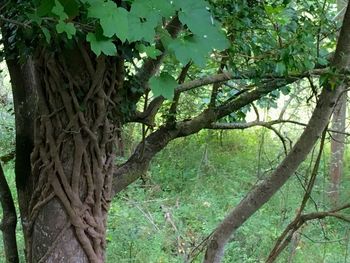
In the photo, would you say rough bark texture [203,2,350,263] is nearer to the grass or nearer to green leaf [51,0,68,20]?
green leaf [51,0,68,20]

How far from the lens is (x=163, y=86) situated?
0.81m

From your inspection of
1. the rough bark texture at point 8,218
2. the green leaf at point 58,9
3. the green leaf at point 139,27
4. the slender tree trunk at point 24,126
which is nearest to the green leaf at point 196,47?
the green leaf at point 139,27

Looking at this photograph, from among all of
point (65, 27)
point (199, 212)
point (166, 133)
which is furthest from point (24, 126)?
point (199, 212)

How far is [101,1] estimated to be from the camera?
2.29 feet

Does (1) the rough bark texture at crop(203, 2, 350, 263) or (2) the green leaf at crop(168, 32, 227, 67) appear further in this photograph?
(1) the rough bark texture at crop(203, 2, 350, 263)

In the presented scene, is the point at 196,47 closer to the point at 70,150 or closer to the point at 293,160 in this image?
the point at 70,150

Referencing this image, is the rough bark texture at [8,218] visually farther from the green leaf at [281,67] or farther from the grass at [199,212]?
the grass at [199,212]

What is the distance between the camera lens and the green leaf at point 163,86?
31.6 inches

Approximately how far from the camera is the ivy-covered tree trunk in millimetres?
1368

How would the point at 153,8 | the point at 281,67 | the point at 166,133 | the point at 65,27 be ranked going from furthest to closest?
1. the point at 166,133
2. the point at 281,67
3. the point at 65,27
4. the point at 153,8

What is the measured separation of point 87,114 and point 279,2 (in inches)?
38.7

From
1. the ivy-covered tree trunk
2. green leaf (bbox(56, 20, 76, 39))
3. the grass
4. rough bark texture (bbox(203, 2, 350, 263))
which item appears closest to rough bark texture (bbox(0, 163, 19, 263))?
the ivy-covered tree trunk

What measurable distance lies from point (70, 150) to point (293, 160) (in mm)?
738

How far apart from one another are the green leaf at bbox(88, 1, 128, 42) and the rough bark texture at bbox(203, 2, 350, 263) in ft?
2.90
